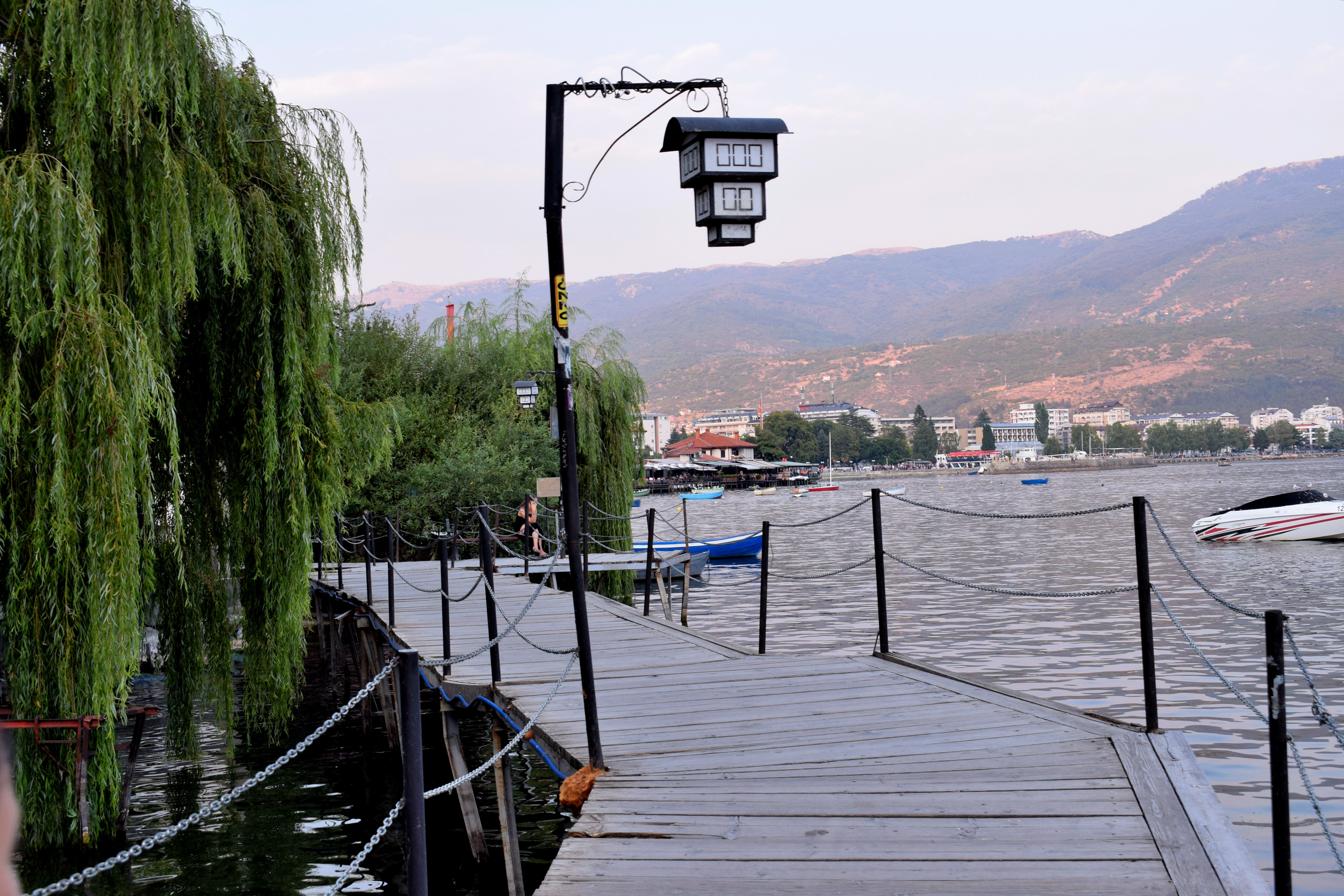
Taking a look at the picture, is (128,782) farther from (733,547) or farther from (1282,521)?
(1282,521)

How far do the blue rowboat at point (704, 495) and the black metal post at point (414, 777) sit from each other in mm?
97017

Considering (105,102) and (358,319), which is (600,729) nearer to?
(105,102)

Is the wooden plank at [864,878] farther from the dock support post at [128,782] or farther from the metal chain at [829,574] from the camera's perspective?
the dock support post at [128,782]

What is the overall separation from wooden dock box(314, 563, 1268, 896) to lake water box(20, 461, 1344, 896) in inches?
97.9

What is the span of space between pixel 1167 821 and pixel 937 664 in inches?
513

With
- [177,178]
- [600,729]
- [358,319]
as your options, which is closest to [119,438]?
[177,178]

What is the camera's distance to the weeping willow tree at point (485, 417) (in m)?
24.2

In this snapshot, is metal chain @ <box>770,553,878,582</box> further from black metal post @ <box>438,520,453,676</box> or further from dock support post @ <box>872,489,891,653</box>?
black metal post @ <box>438,520,453,676</box>

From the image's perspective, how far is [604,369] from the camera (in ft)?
87.2

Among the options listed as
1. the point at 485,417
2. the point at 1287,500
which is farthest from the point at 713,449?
A: the point at 485,417

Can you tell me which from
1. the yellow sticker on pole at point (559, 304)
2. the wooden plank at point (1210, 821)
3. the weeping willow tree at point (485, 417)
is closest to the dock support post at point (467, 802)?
the yellow sticker on pole at point (559, 304)

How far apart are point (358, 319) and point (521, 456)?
588 centimetres

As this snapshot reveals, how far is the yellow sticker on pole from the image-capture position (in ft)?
20.9

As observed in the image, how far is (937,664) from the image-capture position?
17719 mm
